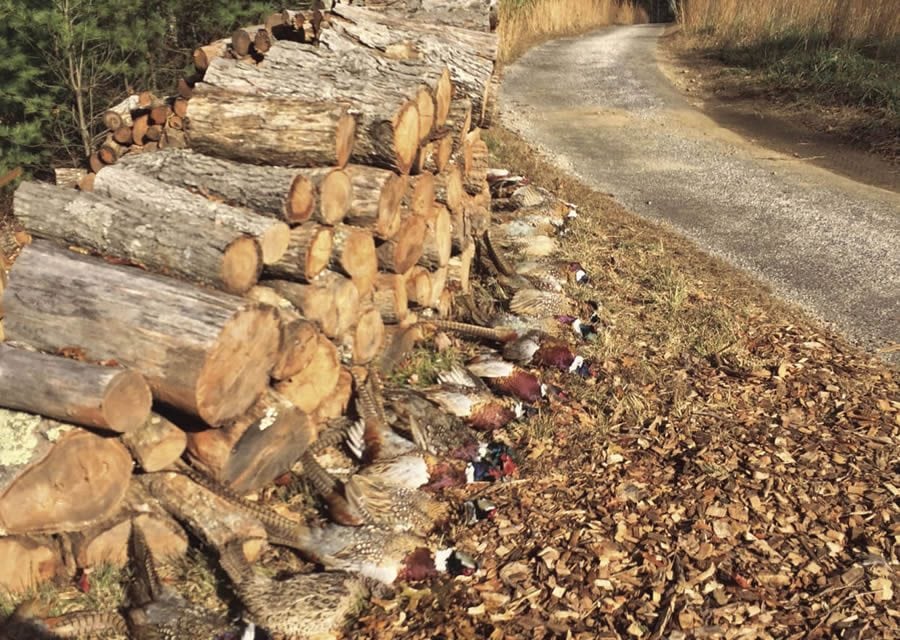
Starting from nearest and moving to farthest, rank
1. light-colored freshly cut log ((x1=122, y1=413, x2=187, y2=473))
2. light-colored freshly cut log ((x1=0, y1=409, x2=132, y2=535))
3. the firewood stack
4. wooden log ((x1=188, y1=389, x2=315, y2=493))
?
1. light-colored freshly cut log ((x1=0, y1=409, x2=132, y2=535))
2. the firewood stack
3. light-colored freshly cut log ((x1=122, y1=413, x2=187, y2=473))
4. wooden log ((x1=188, y1=389, x2=315, y2=493))

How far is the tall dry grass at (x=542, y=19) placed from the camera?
18.3m

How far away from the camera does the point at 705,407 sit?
4426mm

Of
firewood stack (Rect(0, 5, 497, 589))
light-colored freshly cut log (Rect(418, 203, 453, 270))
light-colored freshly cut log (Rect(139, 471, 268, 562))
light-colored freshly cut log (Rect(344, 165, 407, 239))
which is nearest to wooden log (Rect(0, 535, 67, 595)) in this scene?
firewood stack (Rect(0, 5, 497, 589))

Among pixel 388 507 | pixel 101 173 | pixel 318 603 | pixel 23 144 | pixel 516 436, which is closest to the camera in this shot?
pixel 318 603

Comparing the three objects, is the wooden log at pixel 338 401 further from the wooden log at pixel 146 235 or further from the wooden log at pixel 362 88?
the wooden log at pixel 362 88

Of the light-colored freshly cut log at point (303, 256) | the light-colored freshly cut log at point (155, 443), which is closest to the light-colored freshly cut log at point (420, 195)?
the light-colored freshly cut log at point (303, 256)

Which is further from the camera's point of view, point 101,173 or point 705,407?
point 705,407

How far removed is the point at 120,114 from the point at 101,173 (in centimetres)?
114

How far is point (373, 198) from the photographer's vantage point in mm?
4234

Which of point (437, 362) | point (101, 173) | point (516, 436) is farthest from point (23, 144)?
point (516, 436)

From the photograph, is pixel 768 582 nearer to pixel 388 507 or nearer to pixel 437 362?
pixel 388 507

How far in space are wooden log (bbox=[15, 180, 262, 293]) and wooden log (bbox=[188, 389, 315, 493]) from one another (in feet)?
1.90

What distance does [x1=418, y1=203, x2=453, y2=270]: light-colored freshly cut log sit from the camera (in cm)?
511

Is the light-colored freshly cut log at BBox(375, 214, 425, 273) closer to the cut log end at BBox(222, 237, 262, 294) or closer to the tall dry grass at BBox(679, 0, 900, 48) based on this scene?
the cut log end at BBox(222, 237, 262, 294)
